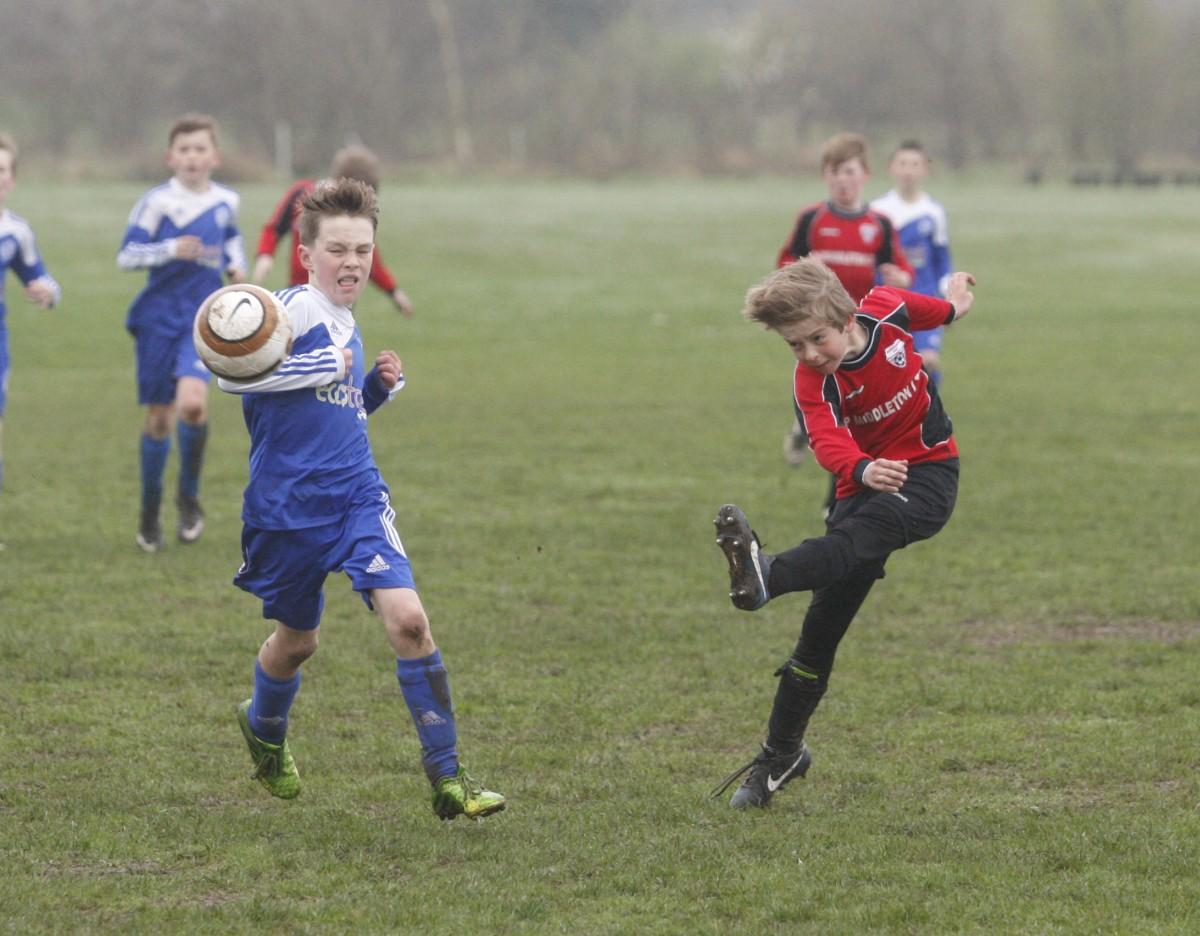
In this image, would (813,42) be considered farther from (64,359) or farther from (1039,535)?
(1039,535)

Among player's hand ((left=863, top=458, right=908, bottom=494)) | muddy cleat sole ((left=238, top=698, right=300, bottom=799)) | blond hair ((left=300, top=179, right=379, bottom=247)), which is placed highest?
blond hair ((left=300, top=179, right=379, bottom=247))

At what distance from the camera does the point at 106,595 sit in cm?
906

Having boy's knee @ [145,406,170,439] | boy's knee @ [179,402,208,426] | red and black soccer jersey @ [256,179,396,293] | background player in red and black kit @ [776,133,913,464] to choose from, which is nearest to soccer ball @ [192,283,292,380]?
boy's knee @ [179,402,208,426]

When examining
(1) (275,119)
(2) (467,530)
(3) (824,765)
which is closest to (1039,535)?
(2) (467,530)

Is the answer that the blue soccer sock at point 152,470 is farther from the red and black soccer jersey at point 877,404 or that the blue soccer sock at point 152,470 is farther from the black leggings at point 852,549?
the red and black soccer jersey at point 877,404

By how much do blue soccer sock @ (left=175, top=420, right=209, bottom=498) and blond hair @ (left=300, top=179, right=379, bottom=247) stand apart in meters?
4.99

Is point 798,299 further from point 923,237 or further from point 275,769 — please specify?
point 923,237

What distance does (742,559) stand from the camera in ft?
17.3

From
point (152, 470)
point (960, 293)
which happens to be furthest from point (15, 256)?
point (960, 293)

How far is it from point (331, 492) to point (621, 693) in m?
2.22

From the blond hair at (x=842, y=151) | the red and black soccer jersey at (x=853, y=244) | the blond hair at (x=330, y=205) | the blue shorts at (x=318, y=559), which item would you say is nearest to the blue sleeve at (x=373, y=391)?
the blue shorts at (x=318, y=559)

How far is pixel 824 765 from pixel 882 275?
17.6 ft

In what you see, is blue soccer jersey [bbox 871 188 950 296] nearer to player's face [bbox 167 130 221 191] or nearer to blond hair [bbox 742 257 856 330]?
player's face [bbox 167 130 221 191]

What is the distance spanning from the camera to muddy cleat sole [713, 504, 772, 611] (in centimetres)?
525
